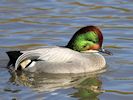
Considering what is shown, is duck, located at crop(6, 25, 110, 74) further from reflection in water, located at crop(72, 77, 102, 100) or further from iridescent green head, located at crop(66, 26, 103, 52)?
reflection in water, located at crop(72, 77, 102, 100)

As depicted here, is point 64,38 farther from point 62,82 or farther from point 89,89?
point 89,89

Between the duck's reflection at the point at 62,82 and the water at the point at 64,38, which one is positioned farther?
the duck's reflection at the point at 62,82

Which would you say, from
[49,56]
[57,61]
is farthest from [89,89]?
[49,56]

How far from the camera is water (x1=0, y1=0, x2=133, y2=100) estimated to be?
395 inches

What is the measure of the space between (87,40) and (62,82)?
1199 mm

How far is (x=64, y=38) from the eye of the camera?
13125 mm

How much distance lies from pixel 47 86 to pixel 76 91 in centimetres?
52

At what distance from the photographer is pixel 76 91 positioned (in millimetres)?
10133

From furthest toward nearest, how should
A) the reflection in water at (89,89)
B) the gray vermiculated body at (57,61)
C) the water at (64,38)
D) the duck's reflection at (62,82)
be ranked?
the gray vermiculated body at (57,61), the duck's reflection at (62,82), the water at (64,38), the reflection in water at (89,89)

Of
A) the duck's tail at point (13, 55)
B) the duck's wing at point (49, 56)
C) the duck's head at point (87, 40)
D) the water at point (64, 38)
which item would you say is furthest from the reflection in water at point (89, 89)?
the duck's tail at point (13, 55)

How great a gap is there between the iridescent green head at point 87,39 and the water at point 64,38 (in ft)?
1.62

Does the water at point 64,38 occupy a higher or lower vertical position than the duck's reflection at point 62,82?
higher

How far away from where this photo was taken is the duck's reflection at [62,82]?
10.2 metres

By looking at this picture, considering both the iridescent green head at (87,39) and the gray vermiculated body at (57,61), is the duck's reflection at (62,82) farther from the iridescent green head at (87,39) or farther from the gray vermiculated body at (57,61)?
the iridescent green head at (87,39)
